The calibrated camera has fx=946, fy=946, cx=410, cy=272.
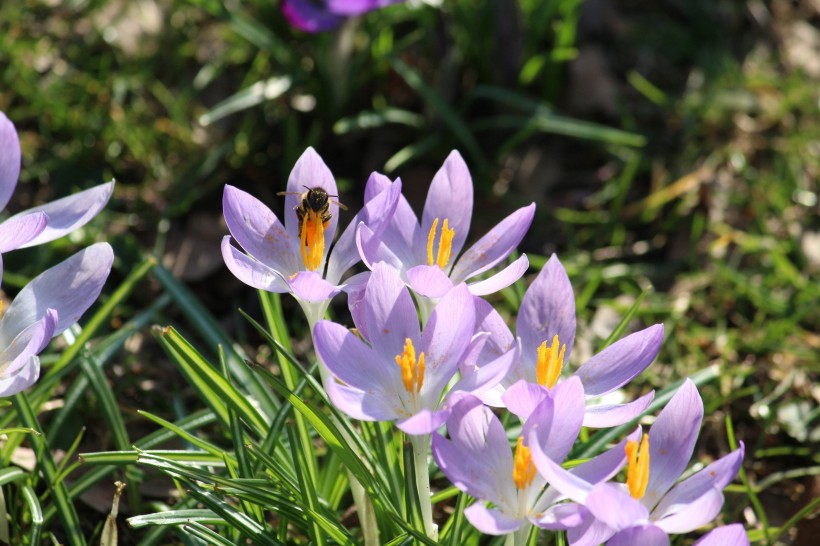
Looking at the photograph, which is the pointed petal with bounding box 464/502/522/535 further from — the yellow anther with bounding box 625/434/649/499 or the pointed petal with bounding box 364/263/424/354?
the pointed petal with bounding box 364/263/424/354

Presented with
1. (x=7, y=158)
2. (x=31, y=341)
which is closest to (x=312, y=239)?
(x=31, y=341)

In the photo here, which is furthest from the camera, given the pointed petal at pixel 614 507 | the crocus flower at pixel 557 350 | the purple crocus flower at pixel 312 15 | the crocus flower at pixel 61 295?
the purple crocus flower at pixel 312 15

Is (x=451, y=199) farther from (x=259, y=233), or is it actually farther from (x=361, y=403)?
(x=361, y=403)

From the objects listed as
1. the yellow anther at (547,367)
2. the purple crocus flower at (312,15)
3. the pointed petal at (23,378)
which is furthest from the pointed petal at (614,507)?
the purple crocus flower at (312,15)

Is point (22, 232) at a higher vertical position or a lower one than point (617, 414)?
higher

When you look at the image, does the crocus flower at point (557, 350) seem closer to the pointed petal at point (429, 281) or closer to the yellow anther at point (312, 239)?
the pointed petal at point (429, 281)

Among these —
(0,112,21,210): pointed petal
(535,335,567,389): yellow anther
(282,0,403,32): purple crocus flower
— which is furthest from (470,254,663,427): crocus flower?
(282,0,403,32): purple crocus flower

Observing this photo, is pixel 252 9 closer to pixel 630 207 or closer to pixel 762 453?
pixel 630 207
